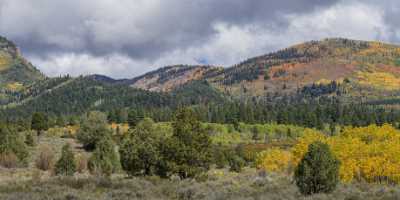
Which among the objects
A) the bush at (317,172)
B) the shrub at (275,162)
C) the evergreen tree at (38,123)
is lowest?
the shrub at (275,162)

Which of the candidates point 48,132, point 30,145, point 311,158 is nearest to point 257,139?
point 48,132

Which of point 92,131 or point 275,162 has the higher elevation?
point 92,131

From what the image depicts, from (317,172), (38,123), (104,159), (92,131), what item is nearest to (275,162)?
(104,159)

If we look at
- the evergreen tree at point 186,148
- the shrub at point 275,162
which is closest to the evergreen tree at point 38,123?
the shrub at point 275,162

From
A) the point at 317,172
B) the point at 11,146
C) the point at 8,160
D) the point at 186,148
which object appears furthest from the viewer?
the point at 11,146

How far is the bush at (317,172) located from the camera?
106 feet

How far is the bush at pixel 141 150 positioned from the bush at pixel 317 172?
86.4ft

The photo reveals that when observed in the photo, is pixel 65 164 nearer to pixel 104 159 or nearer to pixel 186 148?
pixel 104 159

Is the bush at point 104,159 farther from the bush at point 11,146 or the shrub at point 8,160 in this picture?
the bush at point 11,146

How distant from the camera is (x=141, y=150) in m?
60.9

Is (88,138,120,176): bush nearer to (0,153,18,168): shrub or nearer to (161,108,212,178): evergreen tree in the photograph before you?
(0,153,18,168): shrub

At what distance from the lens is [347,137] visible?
83.4 m

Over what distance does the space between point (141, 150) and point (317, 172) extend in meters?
32.1

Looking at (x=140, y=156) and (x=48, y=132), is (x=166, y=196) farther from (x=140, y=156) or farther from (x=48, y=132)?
(x=48, y=132)
